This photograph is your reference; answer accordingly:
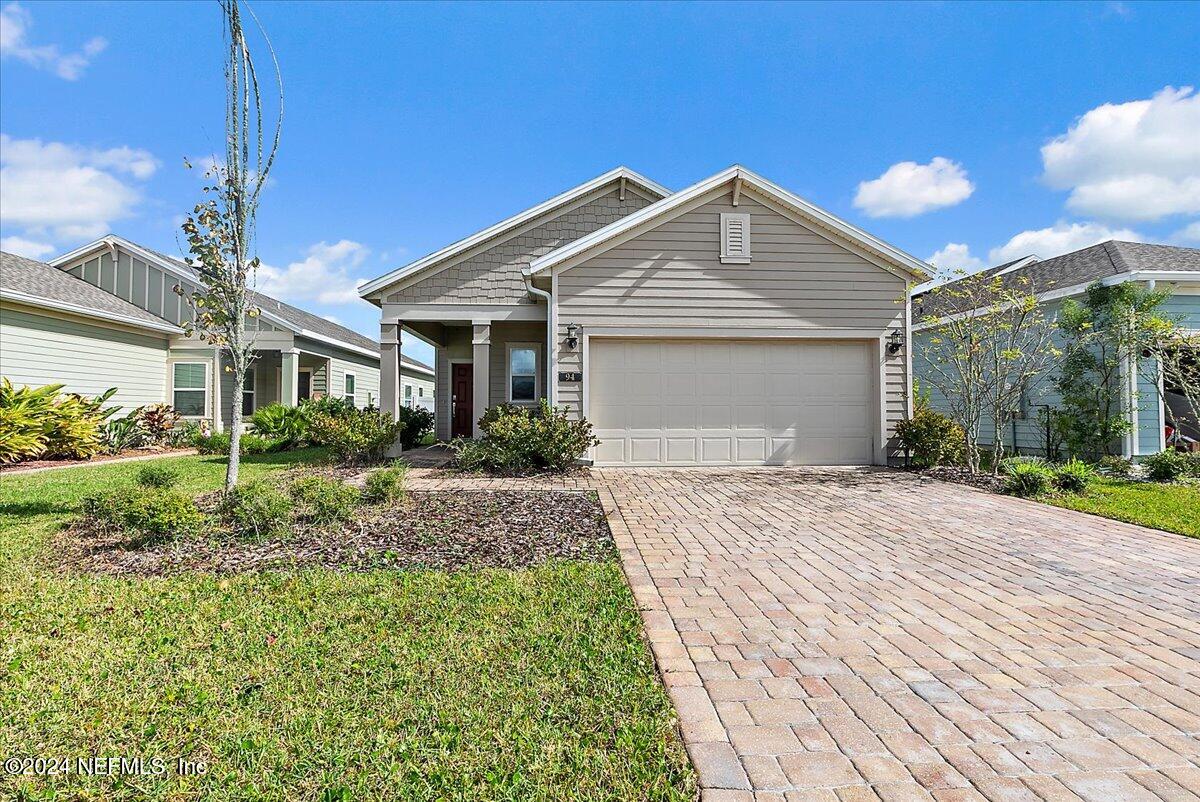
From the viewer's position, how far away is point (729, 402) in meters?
11.0

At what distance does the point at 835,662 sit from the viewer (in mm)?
3113

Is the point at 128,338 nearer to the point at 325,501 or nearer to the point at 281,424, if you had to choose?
the point at 281,424

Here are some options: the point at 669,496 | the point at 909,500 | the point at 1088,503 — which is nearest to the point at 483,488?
the point at 669,496

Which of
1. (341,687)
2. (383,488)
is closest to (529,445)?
(383,488)

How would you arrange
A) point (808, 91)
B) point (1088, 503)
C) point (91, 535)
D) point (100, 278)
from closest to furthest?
point (91, 535) → point (1088, 503) → point (808, 91) → point (100, 278)

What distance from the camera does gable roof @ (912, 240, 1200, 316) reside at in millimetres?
11625

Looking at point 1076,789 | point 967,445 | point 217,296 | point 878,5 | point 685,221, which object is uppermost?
point 878,5

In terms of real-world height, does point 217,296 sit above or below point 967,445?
above

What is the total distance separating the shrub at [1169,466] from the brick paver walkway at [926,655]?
176 inches

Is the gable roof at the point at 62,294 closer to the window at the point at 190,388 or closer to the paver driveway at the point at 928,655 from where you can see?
the window at the point at 190,388

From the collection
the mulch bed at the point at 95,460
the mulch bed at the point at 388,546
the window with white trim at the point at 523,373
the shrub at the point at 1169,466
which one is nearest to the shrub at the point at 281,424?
the mulch bed at the point at 95,460

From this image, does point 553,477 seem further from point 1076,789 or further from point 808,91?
point 808,91

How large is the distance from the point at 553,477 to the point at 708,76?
10132mm

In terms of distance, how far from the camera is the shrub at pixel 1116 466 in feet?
32.7
